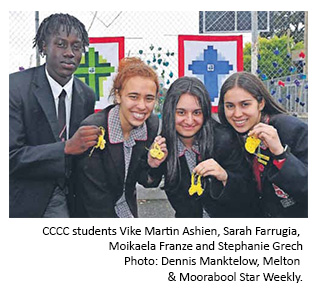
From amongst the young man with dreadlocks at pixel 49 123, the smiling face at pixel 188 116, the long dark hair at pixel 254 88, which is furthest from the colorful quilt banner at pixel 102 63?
the long dark hair at pixel 254 88

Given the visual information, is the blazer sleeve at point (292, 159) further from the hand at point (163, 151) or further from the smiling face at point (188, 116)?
the hand at point (163, 151)

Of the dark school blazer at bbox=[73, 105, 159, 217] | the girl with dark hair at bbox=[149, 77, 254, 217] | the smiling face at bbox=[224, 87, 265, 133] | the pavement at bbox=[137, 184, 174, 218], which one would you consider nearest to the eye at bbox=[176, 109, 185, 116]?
the girl with dark hair at bbox=[149, 77, 254, 217]

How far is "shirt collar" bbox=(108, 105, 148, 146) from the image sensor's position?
7.45 ft

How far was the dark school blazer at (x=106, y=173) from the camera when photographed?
2.28 m

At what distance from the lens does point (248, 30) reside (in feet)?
8.54

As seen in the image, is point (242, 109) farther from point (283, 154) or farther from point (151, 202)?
point (151, 202)

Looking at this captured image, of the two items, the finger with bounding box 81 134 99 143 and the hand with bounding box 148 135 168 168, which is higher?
the finger with bounding box 81 134 99 143

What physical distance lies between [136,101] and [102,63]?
34 centimetres

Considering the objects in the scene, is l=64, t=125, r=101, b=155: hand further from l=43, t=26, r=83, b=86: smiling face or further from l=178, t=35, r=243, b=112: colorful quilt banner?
l=178, t=35, r=243, b=112: colorful quilt banner

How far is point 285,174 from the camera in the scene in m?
2.18

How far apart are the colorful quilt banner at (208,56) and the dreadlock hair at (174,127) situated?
0.18m

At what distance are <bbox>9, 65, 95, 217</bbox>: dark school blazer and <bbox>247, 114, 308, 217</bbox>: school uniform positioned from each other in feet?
3.22
